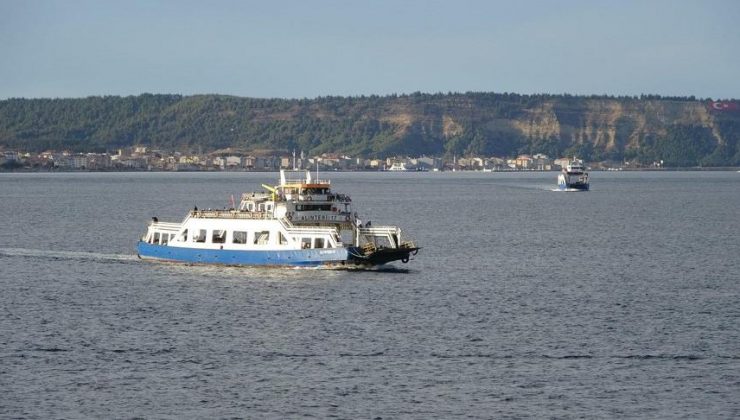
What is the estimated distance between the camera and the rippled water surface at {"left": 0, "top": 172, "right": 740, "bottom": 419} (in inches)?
2140

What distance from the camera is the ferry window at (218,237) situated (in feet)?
313

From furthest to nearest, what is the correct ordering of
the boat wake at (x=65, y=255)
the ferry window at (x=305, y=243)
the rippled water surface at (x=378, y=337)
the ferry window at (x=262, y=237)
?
the boat wake at (x=65, y=255), the ferry window at (x=262, y=237), the ferry window at (x=305, y=243), the rippled water surface at (x=378, y=337)

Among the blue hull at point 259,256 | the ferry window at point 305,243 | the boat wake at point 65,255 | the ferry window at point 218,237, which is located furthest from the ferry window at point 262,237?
the boat wake at point 65,255

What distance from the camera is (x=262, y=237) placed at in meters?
93.4

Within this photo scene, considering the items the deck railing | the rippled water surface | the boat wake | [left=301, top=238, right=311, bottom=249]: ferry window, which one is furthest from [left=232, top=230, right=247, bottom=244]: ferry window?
the boat wake

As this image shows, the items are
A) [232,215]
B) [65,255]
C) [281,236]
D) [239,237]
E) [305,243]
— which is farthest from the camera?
[65,255]

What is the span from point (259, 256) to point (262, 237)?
1.49 metres

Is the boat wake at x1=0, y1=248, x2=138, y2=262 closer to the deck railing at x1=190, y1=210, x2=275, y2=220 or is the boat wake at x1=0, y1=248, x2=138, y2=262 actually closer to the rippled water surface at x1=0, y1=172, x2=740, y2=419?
the rippled water surface at x1=0, y1=172, x2=740, y2=419

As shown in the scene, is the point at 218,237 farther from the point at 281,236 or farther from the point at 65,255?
the point at 65,255

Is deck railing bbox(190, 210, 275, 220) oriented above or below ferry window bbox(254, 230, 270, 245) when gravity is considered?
above

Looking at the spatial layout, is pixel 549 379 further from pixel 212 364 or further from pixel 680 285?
pixel 680 285

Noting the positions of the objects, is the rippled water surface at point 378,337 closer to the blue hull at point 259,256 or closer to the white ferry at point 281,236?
the blue hull at point 259,256

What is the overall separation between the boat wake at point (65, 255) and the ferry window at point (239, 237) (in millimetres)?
11661

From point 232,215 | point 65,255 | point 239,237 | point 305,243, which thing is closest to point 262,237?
point 239,237
